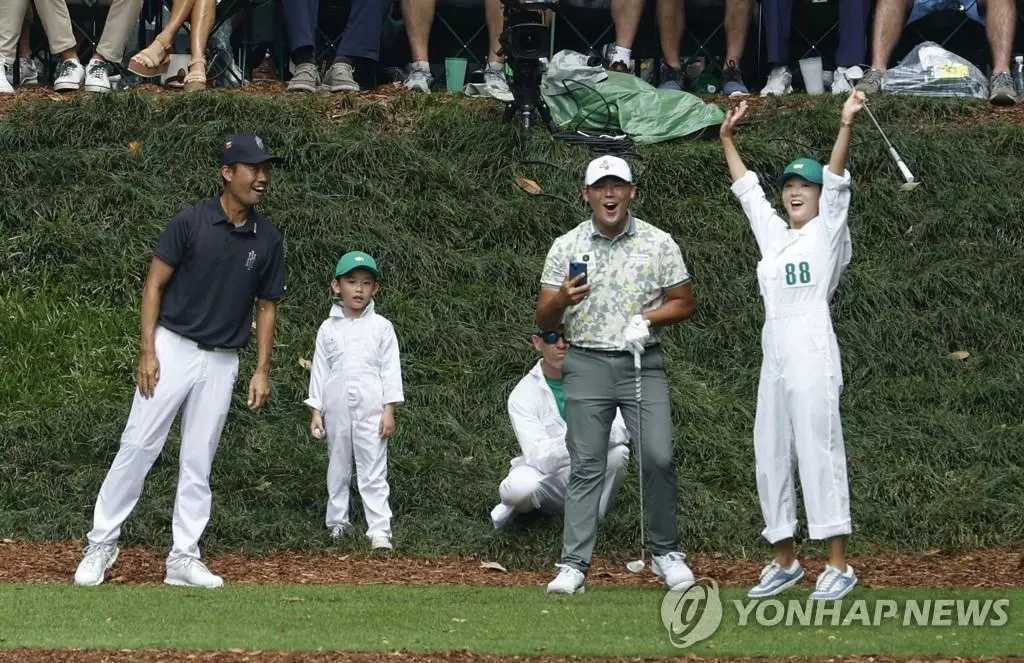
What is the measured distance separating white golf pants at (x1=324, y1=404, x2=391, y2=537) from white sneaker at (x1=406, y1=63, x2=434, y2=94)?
5.23 m

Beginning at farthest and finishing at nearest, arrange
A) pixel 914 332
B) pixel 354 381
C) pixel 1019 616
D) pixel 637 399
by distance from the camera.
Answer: pixel 914 332 < pixel 354 381 < pixel 637 399 < pixel 1019 616

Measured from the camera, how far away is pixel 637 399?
807 cm

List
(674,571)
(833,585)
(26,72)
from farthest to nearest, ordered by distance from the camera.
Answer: (26,72) → (674,571) → (833,585)

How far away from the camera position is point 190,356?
27.6 feet

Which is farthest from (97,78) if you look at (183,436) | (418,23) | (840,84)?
(183,436)

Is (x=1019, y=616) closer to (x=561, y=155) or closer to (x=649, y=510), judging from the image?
(x=649, y=510)

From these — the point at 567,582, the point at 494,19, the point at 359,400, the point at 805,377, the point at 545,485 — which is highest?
the point at 494,19

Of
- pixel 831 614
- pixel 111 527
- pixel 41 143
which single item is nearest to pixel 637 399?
pixel 831 614

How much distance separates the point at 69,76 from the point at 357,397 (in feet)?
19.5

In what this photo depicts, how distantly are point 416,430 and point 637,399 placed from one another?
9.55 feet

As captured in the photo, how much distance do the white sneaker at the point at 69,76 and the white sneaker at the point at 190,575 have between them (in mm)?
6750

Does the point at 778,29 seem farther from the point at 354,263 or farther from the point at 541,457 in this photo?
the point at 541,457

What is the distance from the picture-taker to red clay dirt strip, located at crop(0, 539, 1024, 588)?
8594mm

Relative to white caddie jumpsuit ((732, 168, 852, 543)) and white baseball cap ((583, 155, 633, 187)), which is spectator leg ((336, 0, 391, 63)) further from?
white caddie jumpsuit ((732, 168, 852, 543))
